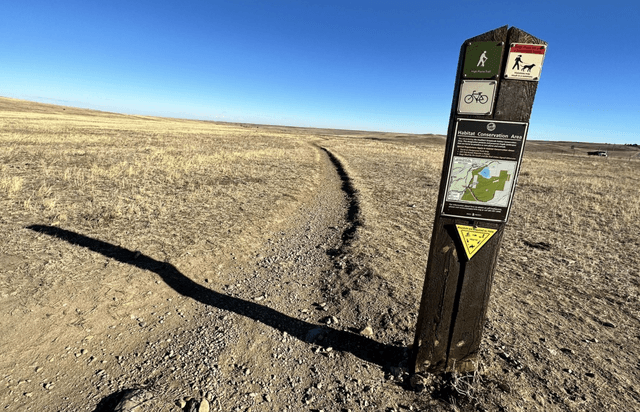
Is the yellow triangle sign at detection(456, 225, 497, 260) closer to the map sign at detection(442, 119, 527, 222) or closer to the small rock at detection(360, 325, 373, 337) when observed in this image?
the map sign at detection(442, 119, 527, 222)

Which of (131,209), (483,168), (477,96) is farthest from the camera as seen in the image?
(131,209)

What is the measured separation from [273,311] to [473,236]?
Result: 2.71 meters

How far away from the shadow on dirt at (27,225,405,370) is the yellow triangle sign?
145 centimetres

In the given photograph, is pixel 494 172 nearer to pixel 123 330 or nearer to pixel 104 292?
pixel 123 330

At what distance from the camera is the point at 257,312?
4.04 m

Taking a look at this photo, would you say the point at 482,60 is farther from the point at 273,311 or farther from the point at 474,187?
the point at 273,311

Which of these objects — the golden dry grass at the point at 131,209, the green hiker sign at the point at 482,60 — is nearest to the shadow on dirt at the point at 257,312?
the golden dry grass at the point at 131,209

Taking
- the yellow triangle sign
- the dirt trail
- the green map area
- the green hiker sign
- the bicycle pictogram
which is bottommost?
the dirt trail

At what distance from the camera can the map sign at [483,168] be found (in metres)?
2.36

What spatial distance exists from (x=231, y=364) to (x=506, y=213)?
2.96m

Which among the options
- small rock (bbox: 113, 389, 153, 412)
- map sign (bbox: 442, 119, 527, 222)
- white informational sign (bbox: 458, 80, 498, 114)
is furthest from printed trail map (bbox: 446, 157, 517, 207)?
small rock (bbox: 113, 389, 153, 412)

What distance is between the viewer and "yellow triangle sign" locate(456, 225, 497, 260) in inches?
101

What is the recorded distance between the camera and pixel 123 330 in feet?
11.7

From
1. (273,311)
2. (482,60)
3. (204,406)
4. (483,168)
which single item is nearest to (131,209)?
(273,311)
